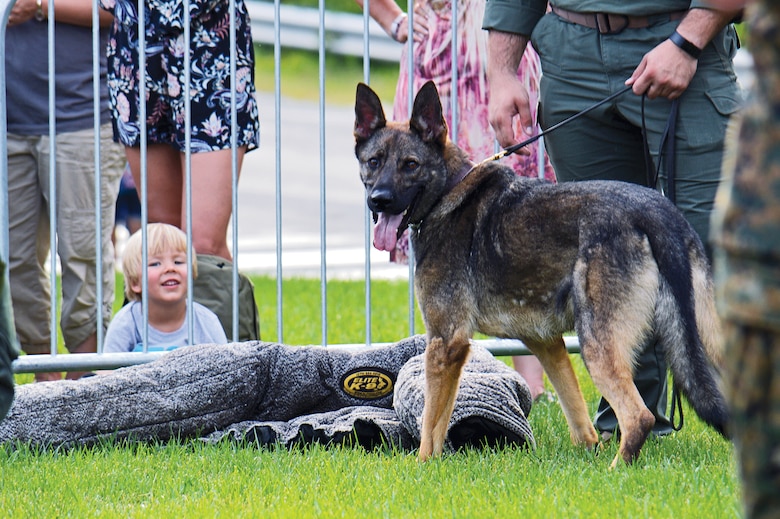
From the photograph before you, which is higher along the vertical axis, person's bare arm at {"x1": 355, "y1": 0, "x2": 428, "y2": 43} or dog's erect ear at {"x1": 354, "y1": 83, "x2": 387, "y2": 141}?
person's bare arm at {"x1": 355, "y1": 0, "x2": 428, "y2": 43}

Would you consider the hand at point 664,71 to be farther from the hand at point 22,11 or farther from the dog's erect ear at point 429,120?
the hand at point 22,11

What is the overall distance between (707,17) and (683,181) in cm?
61

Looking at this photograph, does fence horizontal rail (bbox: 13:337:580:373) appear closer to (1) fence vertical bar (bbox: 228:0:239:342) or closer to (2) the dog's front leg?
(1) fence vertical bar (bbox: 228:0:239:342)

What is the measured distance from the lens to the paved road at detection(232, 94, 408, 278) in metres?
11.3

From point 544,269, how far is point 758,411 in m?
2.25

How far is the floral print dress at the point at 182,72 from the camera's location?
198 inches

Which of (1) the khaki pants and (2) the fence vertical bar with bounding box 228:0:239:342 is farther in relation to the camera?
(1) the khaki pants

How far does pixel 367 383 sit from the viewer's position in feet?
15.1

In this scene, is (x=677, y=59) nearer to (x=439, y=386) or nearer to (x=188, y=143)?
(x=439, y=386)

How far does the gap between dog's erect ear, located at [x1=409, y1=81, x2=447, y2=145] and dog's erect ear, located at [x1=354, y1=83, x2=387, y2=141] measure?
0.14m

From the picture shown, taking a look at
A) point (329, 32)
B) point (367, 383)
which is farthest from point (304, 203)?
point (367, 383)

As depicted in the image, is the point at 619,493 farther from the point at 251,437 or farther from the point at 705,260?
the point at 251,437

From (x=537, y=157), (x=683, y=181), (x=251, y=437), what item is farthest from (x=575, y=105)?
(x=251, y=437)

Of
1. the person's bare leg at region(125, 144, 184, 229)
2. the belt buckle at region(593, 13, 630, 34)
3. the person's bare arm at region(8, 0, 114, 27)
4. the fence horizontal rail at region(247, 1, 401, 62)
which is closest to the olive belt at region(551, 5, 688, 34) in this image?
the belt buckle at region(593, 13, 630, 34)
